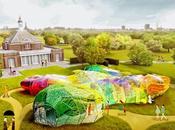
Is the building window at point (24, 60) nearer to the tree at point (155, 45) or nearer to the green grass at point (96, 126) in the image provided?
the green grass at point (96, 126)

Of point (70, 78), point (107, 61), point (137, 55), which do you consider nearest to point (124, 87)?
point (70, 78)

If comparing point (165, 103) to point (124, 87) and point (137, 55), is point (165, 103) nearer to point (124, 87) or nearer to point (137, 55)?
point (124, 87)

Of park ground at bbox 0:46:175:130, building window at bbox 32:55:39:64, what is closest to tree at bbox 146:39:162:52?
building window at bbox 32:55:39:64

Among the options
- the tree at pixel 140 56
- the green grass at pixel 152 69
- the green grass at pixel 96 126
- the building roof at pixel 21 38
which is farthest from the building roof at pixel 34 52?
the green grass at pixel 96 126

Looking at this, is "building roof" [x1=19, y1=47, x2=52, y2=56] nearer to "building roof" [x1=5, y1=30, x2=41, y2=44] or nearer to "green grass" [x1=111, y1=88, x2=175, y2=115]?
"building roof" [x1=5, y1=30, x2=41, y2=44]

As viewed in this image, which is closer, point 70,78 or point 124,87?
point 124,87
